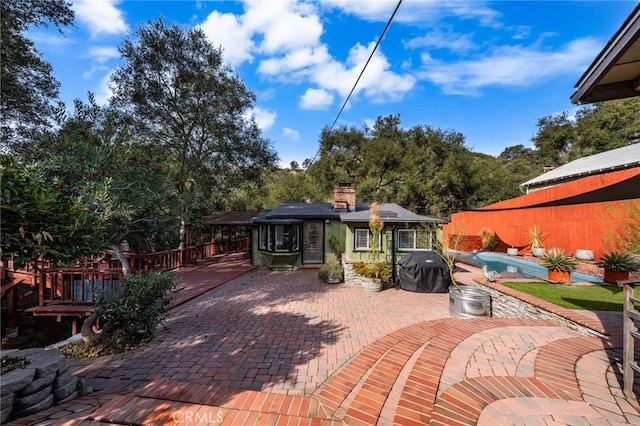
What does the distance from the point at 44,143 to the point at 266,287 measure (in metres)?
6.86

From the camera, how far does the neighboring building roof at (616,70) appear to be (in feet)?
6.72

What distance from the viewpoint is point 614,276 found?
803 centimetres

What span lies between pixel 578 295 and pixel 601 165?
13442 millimetres

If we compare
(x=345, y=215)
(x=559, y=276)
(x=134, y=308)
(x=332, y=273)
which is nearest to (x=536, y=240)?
(x=559, y=276)

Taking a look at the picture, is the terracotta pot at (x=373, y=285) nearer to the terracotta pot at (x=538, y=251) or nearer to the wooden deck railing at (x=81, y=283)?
the wooden deck railing at (x=81, y=283)

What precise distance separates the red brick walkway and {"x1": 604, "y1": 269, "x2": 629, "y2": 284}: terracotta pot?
4909mm

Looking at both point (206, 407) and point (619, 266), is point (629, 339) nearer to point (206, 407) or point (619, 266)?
point (206, 407)

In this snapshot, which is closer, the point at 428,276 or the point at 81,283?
the point at 81,283

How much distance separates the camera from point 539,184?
19359 millimetres

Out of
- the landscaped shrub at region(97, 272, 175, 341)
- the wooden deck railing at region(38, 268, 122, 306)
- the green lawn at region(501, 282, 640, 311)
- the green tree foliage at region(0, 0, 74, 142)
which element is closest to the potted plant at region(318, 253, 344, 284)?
the green lawn at region(501, 282, 640, 311)

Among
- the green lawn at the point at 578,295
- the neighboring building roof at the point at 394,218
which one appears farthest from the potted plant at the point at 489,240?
the green lawn at the point at 578,295

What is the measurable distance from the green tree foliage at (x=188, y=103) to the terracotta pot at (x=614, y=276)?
50.4ft

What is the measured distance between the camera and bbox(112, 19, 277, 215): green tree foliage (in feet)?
42.4

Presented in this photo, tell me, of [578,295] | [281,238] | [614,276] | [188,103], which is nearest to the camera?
[578,295]
